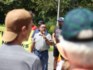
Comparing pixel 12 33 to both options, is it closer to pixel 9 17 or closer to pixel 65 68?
pixel 9 17

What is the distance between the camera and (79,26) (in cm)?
219

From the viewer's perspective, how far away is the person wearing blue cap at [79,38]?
2182 mm

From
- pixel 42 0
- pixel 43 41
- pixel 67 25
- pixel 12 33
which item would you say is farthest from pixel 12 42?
pixel 42 0

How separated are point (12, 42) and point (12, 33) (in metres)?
0.08

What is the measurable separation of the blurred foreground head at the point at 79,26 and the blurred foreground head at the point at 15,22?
155cm

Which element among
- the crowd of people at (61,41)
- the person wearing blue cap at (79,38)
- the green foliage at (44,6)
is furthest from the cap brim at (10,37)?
the green foliage at (44,6)

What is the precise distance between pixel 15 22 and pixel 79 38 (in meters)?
1.65

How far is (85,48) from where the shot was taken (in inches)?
85.7

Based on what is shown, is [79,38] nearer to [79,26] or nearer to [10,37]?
[79,26]

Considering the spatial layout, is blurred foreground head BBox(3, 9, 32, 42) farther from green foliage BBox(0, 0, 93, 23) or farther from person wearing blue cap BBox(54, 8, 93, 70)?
green foliage BBox(0, 0, 93, 23)

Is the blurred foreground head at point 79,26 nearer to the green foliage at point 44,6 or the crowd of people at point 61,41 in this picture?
the crowd of people at point 61,41

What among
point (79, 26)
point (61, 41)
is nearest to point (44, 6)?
point (61, 41)

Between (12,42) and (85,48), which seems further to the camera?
(12,42)

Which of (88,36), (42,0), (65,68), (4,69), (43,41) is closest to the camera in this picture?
(88,36)
